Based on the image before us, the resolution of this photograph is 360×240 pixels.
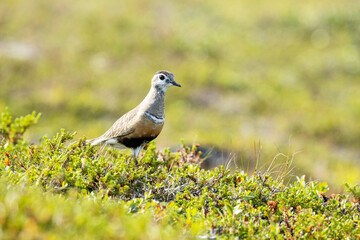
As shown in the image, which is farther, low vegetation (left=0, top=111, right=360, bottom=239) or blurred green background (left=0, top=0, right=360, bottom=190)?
blurred green background (left=0, top=0, right=360, bottom=190)

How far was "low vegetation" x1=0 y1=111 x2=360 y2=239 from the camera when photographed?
3.23 m

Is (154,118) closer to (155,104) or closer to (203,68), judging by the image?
(155,104)

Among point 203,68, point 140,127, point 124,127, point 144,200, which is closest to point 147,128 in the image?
point 140,127

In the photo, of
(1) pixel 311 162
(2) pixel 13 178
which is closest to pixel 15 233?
(2) pixel 13 178

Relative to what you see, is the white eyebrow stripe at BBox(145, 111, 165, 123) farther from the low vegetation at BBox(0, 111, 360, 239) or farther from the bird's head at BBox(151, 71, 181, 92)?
the bird's head at BBox(151, 71, 181, 92)

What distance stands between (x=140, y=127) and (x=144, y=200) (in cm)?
197

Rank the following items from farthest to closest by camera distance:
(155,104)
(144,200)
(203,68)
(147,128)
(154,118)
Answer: (203,68), (155,104), (154,118), (147,128), (144,200)

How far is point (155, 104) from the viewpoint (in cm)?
693

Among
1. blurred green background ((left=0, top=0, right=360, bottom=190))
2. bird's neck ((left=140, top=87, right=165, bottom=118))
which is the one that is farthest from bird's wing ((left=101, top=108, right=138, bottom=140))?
blurred green background ((left=0, top=0, right=360, bottom=190))

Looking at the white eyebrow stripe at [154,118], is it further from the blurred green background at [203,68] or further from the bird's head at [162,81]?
the blurred green background at [203,68]

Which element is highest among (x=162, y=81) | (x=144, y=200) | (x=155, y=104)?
(x=162, y=81)

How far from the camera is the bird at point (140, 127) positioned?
6559 millimetres

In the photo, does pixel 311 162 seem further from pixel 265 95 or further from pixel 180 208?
pixel 180 208

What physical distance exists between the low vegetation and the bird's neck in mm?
775
